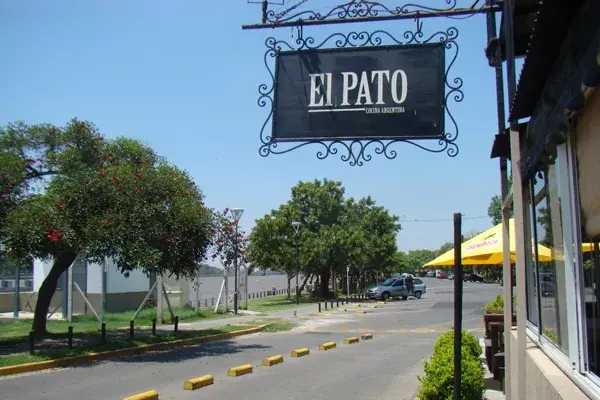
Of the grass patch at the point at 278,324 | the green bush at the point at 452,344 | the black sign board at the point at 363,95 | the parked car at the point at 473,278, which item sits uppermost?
the black sign board at the point at 363,95

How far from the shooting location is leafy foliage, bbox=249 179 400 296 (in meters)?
41.1

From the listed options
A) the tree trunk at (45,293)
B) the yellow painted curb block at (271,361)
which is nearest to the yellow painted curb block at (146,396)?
the yellow painted curb block at (271,361)

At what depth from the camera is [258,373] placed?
39.3ft

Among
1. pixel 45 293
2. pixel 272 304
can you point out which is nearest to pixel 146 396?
pixel 45 293

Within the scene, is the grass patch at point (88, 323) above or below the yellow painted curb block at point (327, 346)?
above

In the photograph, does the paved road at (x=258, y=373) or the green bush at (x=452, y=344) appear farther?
the paved road at (x=258, y=373)

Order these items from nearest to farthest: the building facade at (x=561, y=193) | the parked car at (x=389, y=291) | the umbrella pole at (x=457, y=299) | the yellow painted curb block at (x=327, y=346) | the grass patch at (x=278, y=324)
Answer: the building facade at (x=561, y=193) < the umbrella pole at (x=457, y=299) < the yellow painted curb block at (x=327, y=346) < the grass patch at (x=278, y=324) < the parked car at (x=389, y=291)

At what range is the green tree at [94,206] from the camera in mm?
14461

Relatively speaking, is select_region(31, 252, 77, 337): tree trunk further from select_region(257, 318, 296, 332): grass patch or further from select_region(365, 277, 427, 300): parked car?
select_region(365, 277, 427, 300): parked car

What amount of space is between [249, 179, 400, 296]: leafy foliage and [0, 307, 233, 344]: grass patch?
12.6 m

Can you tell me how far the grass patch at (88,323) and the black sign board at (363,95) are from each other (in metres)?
14.7

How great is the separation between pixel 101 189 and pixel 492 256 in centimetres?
963

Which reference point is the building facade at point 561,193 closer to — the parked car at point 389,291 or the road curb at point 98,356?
the road curb at point 98,356

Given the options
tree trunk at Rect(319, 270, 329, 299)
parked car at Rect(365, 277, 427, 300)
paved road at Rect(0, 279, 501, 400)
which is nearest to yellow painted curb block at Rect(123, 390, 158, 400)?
paved road at Rect(0, 279, 501, 400)
